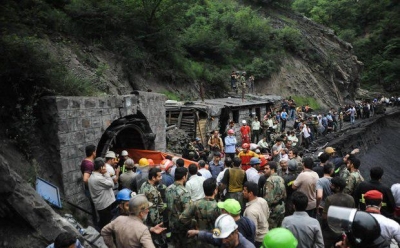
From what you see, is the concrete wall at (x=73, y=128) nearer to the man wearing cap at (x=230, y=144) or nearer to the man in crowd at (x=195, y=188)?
the man in crowd at (x=195, y=188)

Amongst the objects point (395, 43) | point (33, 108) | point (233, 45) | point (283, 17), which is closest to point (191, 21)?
point (233, 45)

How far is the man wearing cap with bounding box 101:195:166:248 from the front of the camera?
4.35 meters

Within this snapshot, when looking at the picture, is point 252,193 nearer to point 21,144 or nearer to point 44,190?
point 44,190

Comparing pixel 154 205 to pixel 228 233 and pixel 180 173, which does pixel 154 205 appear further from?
pixel 228 233

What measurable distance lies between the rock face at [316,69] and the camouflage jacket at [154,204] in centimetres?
2706

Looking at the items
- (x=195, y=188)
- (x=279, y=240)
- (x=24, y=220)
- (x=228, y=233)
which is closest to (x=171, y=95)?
(x=195, y=188)

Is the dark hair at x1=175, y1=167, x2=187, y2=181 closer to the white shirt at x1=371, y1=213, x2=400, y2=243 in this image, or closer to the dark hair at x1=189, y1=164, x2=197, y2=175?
the dark hair at x1=189, y1=164, x2=197, y2=175

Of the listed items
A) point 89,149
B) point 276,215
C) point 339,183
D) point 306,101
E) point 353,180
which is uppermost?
point 306,101

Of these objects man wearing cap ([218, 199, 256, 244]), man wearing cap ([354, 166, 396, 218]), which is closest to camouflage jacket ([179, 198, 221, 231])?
man wearing cap ([218, 199, 256, 244])

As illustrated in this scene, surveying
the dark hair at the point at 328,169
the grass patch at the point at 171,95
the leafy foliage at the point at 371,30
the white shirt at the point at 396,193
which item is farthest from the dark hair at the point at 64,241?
the leafy foliage at the point at 371,30

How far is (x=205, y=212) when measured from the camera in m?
5.41

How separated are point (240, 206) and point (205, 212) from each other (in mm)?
702

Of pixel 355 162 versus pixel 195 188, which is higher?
pixel 355 162

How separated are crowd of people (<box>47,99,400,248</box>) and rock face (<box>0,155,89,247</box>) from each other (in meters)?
1.12
